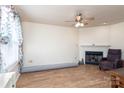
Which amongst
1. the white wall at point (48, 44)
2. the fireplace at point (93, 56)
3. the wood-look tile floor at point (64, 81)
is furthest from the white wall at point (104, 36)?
the wood-look tile floor at point (64, 81)

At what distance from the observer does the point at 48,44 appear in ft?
20.6

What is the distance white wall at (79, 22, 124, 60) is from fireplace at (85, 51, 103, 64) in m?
0.32

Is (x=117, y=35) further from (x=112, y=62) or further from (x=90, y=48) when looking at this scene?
(x=90, y=48)

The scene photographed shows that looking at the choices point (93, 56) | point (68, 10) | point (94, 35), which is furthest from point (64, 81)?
point (94, 35)

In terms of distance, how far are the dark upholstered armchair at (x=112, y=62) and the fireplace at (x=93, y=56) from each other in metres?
1.00

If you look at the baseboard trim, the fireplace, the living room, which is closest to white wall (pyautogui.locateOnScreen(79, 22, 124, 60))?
the living room

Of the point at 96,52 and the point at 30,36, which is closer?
the point at 30,36

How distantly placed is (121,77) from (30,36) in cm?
452

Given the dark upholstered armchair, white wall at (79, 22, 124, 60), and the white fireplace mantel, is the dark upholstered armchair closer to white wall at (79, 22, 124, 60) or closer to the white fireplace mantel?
white wall at (79, 22, 124, 60)

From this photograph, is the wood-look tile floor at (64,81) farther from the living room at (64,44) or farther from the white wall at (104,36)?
the white wall at (104,36)

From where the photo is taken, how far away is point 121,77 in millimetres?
1974
